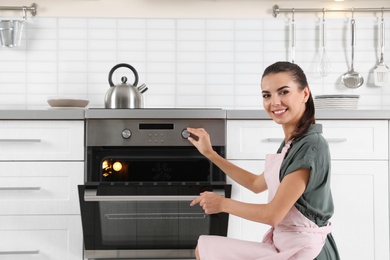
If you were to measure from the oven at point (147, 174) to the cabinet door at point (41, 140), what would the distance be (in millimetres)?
60

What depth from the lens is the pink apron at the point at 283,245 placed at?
1889 mm

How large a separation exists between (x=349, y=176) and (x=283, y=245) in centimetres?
101

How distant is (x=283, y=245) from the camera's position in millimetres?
1910

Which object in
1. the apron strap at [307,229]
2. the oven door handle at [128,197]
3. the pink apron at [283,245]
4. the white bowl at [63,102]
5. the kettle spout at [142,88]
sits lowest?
the pink apron at [283,245]

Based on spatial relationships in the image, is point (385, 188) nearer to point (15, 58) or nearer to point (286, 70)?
point (286, 70)

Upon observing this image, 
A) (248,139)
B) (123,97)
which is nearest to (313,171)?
(248,139)

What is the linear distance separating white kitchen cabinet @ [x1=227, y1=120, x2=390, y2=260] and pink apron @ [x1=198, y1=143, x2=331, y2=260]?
84 centimetres

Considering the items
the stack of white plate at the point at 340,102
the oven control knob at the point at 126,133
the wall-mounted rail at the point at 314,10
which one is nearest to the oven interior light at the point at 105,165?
the oven control knob at the point at 126,133

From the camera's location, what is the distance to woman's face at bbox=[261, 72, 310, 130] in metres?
1.96

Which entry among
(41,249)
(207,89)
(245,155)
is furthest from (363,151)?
(41,249)

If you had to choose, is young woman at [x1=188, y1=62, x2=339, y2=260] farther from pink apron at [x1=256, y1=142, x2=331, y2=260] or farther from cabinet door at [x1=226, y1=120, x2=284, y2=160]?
cabinet door at [x1=226, y1=120, x2=284, y2=160]

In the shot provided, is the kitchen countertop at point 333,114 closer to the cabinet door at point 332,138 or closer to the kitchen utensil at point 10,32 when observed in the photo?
the cabinet door at point 332,138

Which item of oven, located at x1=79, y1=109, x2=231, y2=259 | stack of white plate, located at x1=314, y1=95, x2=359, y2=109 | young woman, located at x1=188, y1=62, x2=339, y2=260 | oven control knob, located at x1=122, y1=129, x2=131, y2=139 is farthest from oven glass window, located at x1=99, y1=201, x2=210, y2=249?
stack of white plate, located at x1=314, y1=95, x2=359, y2=109

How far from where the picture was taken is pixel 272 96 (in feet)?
6.48
